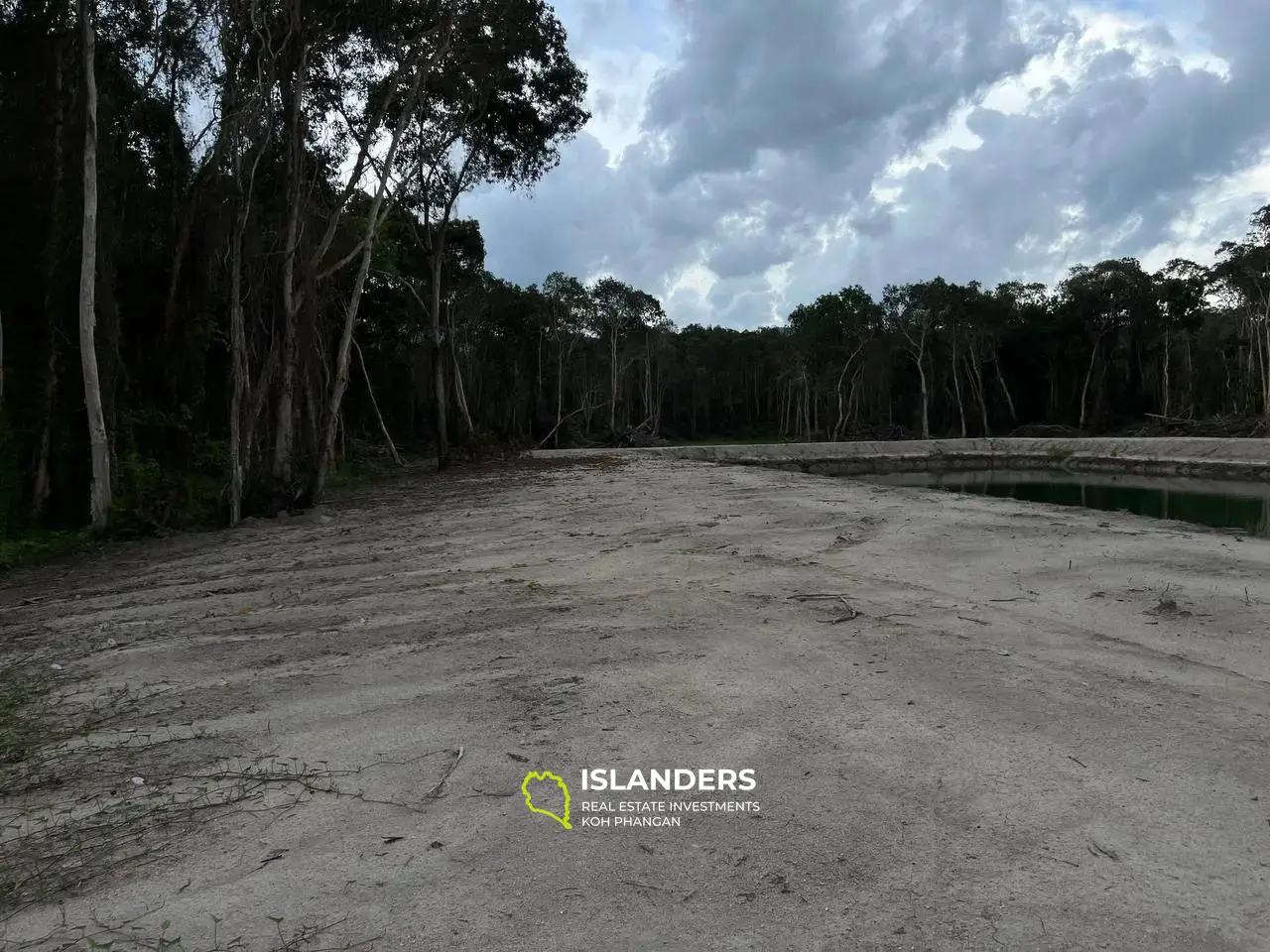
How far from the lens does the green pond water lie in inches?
509

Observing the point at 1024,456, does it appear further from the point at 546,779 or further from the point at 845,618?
the point at 546,779

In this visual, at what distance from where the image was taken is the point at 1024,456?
29.4m

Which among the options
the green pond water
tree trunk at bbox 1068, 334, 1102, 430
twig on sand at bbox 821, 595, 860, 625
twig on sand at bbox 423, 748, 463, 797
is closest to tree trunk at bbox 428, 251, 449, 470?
the green pond water

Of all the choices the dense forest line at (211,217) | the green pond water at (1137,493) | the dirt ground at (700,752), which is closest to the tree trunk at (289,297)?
the dense forest line at (211,217)

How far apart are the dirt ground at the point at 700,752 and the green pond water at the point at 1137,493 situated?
310 inches

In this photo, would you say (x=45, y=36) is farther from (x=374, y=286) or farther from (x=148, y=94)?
(x=374, y=286)

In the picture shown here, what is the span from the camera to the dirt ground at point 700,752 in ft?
5.41

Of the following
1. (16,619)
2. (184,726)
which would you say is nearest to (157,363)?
(16,619)

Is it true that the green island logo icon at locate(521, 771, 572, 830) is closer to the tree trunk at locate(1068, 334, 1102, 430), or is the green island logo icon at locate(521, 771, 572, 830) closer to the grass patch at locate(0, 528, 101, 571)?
the grass patch at locate(0, 528, 101, 571)

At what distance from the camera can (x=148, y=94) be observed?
12.4 m

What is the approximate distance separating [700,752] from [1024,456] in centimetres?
3120

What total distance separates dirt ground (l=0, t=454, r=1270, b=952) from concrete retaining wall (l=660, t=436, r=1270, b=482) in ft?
64.9

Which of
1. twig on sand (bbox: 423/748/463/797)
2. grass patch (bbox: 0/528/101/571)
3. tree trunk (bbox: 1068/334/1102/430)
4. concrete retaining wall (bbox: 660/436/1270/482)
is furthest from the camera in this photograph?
tree trunk (bbox: 1068/334/1102/430)

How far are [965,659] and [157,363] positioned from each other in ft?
44.4
